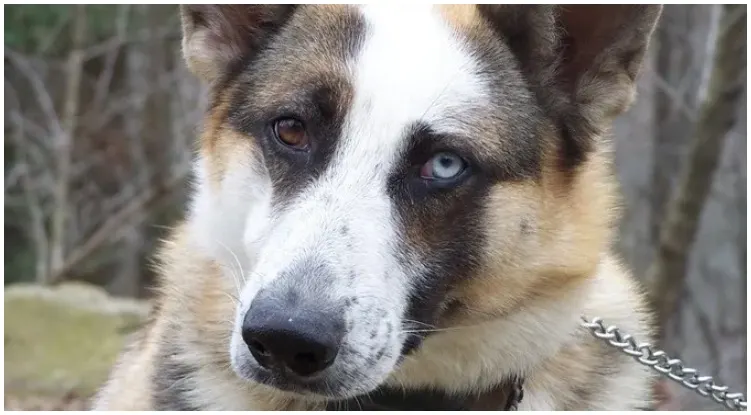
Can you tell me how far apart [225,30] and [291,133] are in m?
0.54

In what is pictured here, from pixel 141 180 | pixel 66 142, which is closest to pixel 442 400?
pixel 66 142

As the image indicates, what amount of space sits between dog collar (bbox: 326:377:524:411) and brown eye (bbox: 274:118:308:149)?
77 centimetres

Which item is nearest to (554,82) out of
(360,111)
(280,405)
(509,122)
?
(509,122)

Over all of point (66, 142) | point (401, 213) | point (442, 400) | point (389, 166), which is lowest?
point (66, 142)

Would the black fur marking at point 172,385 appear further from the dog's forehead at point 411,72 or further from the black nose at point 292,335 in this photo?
the dog's forehead at point 411,72

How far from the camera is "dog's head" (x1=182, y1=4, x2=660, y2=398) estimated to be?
204 cm

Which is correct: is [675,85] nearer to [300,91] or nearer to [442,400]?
[442,400]

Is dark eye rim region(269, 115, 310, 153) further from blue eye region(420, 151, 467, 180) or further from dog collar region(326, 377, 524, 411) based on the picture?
dog collar region(326, 377, 524, 411)

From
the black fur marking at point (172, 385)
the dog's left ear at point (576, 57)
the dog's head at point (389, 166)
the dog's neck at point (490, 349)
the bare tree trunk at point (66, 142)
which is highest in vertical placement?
the dog's left ear at point (576, 57)

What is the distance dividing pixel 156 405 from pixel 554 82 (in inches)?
64.0

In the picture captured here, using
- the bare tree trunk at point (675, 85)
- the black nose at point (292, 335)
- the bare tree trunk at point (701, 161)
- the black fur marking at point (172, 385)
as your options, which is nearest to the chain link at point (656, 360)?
the black nose at point (292, 335)

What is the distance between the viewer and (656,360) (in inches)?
109

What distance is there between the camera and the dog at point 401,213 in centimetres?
207

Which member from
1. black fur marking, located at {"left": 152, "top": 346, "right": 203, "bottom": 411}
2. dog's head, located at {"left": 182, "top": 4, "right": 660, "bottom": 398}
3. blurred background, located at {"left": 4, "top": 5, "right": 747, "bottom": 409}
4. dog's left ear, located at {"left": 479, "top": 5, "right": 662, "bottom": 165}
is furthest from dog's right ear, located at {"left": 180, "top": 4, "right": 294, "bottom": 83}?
blurred background, located at {"left": 4, "top": 5, "right": 747, "bottom": 409}
